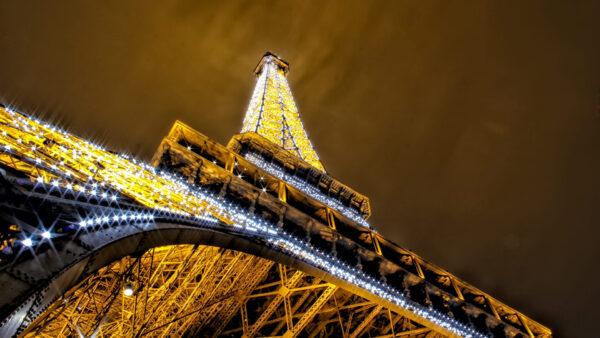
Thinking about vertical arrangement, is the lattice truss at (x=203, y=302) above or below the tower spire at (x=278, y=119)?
below

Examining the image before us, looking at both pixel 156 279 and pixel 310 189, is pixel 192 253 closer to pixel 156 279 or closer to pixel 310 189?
pixel 156 279

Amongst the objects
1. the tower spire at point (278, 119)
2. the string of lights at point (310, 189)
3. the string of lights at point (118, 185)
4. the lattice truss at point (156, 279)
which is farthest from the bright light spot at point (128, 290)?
the tower spire at point (278, 119)

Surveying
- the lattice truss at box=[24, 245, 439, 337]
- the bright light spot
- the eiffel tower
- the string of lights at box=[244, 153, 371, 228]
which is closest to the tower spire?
the string of lights at box=[244, 153, 371, 228]

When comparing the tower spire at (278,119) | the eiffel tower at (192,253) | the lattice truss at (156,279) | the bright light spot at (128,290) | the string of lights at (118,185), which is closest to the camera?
the eiffel tower at (192,253)

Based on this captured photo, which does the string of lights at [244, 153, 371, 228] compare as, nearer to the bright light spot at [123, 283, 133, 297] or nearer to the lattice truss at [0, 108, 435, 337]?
the lattice truss at [0, 108, 435, 337]

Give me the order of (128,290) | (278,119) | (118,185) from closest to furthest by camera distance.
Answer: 1. (118,185)
2. (128,290)
3. (278,119)

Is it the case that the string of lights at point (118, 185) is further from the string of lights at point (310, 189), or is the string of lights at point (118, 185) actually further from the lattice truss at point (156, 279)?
the string of lights at point (310, 189)

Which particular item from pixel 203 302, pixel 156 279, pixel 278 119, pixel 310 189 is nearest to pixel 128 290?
pixel 156 279
